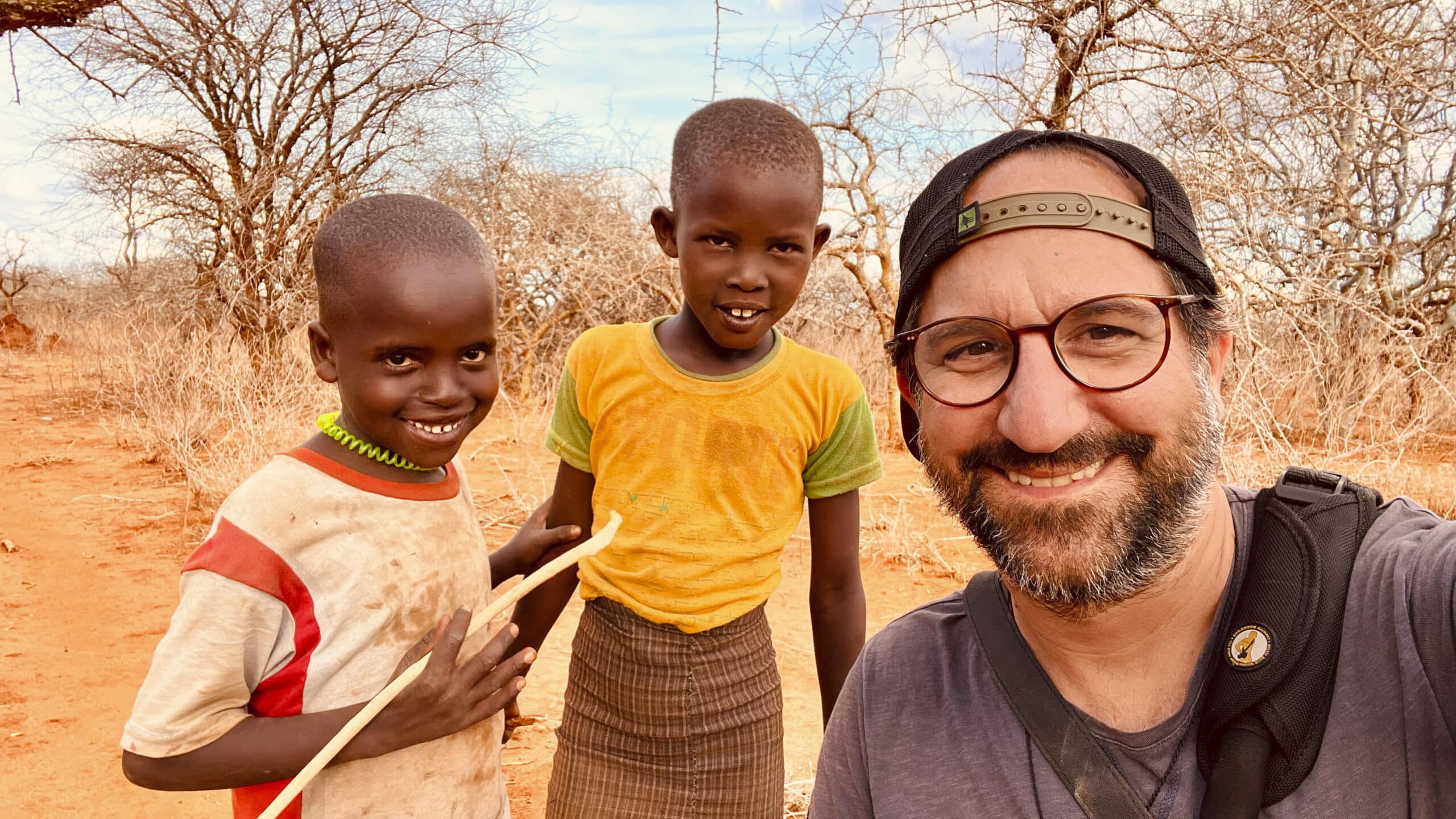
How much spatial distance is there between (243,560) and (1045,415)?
118 centimetres

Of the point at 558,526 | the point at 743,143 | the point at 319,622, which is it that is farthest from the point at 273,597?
the point at 743,143

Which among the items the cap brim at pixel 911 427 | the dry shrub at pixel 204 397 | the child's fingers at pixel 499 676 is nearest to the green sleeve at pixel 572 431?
the child's fingers at pixel 499 676

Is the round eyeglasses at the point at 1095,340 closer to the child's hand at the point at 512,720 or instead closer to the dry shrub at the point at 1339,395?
the child's hand at the point at 512,720

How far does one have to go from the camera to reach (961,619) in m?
1.39

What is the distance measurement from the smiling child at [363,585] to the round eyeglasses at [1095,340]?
0.87m

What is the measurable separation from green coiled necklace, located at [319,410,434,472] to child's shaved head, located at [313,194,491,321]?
19cm

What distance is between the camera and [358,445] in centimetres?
154

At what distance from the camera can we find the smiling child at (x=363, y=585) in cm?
130

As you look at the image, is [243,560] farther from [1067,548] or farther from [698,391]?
[1067,548]

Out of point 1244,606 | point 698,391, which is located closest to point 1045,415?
point 1244,606

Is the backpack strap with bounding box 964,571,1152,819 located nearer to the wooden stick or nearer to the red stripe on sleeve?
the wooden stick

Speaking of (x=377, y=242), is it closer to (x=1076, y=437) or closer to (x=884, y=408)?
(x=1076, y=437)

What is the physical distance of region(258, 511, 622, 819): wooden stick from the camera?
1264 millimetres

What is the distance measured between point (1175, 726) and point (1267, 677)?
5.4 inches
